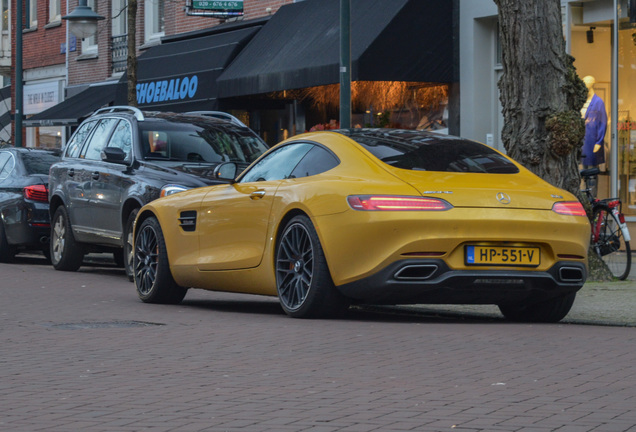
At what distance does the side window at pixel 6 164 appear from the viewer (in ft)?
59.3

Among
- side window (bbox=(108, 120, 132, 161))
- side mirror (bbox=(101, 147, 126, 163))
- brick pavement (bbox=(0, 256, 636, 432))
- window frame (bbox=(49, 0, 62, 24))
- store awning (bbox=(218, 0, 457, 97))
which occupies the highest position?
window frame (bbox=(49, 0, 62, 24))

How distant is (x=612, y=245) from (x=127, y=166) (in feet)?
17.8

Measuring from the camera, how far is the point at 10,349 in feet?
26.5

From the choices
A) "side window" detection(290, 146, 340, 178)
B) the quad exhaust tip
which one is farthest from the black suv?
the quad exhaust tip

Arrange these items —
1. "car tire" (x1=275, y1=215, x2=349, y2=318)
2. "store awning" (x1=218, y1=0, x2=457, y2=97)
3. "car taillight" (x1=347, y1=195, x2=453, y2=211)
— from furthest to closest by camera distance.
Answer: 1. "store awning" (x1=218, y1=0, x2=457, y2=97)
2. "car tire" (x1=275, y1=215, x2=349, y2=318)
3. "car taillight" (x1=347, y1=195, x2=453, y2=211)

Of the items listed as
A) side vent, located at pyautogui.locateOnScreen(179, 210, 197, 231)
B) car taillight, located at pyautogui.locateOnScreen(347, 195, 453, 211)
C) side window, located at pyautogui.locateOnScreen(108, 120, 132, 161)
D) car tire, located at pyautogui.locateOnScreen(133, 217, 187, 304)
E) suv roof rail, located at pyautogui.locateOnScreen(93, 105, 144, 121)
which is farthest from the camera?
suv roof rail, located at pyautogui.locateOnScreen(93, 105, 144, 121)

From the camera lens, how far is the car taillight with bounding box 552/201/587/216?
9.12 metres

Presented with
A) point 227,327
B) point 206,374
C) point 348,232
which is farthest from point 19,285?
point 206,374

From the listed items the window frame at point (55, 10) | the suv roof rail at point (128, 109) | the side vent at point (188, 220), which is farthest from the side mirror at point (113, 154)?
the window frame at point (55, 10)

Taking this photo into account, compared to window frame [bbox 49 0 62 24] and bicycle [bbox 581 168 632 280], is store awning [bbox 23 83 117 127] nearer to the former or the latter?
window frame [bbox 49 0 62 24]

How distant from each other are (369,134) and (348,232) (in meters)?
1.41

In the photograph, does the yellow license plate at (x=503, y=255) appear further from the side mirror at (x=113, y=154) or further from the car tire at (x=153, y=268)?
the side mirror at (x=113, y=154)

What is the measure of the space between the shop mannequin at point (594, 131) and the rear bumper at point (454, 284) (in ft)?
29.8

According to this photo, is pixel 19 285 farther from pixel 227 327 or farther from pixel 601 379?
pixel 601 379
